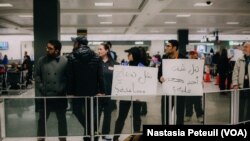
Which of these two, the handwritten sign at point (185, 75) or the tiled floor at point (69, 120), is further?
the tiled floor at point (69, 120)

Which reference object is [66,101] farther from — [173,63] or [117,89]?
[173,63]

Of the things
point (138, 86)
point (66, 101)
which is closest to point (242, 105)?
point (138, 86)

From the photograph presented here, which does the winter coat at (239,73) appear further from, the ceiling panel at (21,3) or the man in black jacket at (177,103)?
the ceiling panel at (21,3)

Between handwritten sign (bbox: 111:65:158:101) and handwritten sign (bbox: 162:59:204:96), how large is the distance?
209mm

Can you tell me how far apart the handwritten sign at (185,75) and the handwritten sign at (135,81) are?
0.69ft

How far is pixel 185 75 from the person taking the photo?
4.04 metres

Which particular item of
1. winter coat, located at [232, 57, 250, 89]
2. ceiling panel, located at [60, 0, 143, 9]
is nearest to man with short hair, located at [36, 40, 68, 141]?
winter coat, located at [232, 57, 250, 89]

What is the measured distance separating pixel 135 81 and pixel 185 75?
640mm

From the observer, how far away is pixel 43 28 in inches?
363

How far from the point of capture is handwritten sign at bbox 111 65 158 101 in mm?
4039

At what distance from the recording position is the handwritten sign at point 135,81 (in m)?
4.04

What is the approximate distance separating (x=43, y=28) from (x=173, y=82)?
6085 mm

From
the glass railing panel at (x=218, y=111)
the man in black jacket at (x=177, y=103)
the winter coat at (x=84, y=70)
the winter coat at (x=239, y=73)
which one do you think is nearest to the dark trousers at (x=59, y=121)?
the winter coat at (x=84, y=70)

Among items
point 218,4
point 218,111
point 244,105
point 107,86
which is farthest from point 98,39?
point 244,105
